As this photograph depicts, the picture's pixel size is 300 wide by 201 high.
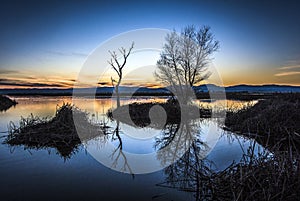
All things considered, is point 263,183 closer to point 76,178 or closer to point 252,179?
point 252,179

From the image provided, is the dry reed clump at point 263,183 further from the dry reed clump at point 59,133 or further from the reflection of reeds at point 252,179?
the dry reed clump at point 59,133

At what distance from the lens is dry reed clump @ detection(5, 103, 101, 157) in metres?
9.27

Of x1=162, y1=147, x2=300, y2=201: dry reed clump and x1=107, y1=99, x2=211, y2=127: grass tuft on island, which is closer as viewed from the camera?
x1=162, y1=147, x2=300, y2=201: dry reed clump

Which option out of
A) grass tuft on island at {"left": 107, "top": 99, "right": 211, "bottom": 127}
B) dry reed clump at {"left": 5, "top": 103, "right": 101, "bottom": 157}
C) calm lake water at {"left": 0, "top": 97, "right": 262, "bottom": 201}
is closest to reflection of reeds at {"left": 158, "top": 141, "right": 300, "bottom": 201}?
calm lake water at {"left": 0, "top": 97, "right": 262, "bottom": 201}

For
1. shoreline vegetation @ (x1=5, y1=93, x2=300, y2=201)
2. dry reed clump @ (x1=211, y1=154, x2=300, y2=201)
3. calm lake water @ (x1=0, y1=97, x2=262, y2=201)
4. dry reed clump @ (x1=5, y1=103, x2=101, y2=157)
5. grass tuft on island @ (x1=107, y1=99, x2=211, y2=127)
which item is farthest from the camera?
grass tuft on island @ (x1=107, y1=99, x2=211, y2=127)

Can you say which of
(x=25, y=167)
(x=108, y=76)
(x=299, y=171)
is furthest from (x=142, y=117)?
(x=299, y=171)

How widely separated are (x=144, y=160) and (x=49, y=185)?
3037 mm

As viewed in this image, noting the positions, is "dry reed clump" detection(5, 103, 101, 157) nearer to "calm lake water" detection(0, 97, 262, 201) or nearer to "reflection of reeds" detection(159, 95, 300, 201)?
"calm lake water" detection(0, 97, 262, 201)

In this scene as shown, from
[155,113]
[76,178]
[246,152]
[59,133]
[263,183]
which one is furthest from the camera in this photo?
[155,113]

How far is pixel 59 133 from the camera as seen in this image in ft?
33.6

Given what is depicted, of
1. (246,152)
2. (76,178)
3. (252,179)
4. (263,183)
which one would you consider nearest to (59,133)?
(76,178)

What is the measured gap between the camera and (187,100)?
24.2 m

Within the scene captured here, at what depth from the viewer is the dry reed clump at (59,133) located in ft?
30.4

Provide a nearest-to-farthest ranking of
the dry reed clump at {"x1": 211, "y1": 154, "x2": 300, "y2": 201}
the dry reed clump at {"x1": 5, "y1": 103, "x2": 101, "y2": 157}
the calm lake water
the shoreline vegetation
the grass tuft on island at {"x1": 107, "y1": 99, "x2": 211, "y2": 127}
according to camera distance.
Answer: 1. the dry reed clump at {"x1": 211, "y1": 154, "x2": 300, "y2": 201}
2. the shoreline vegetation
3. the calm lake water
4. the dry reed clump at {"x1": 5, "y1": 103, "x2": 101, "y2": 157}
5. the grass tuft on island at {"x1": 107, "y1": 99, "x2": 211, "y2": 127}
